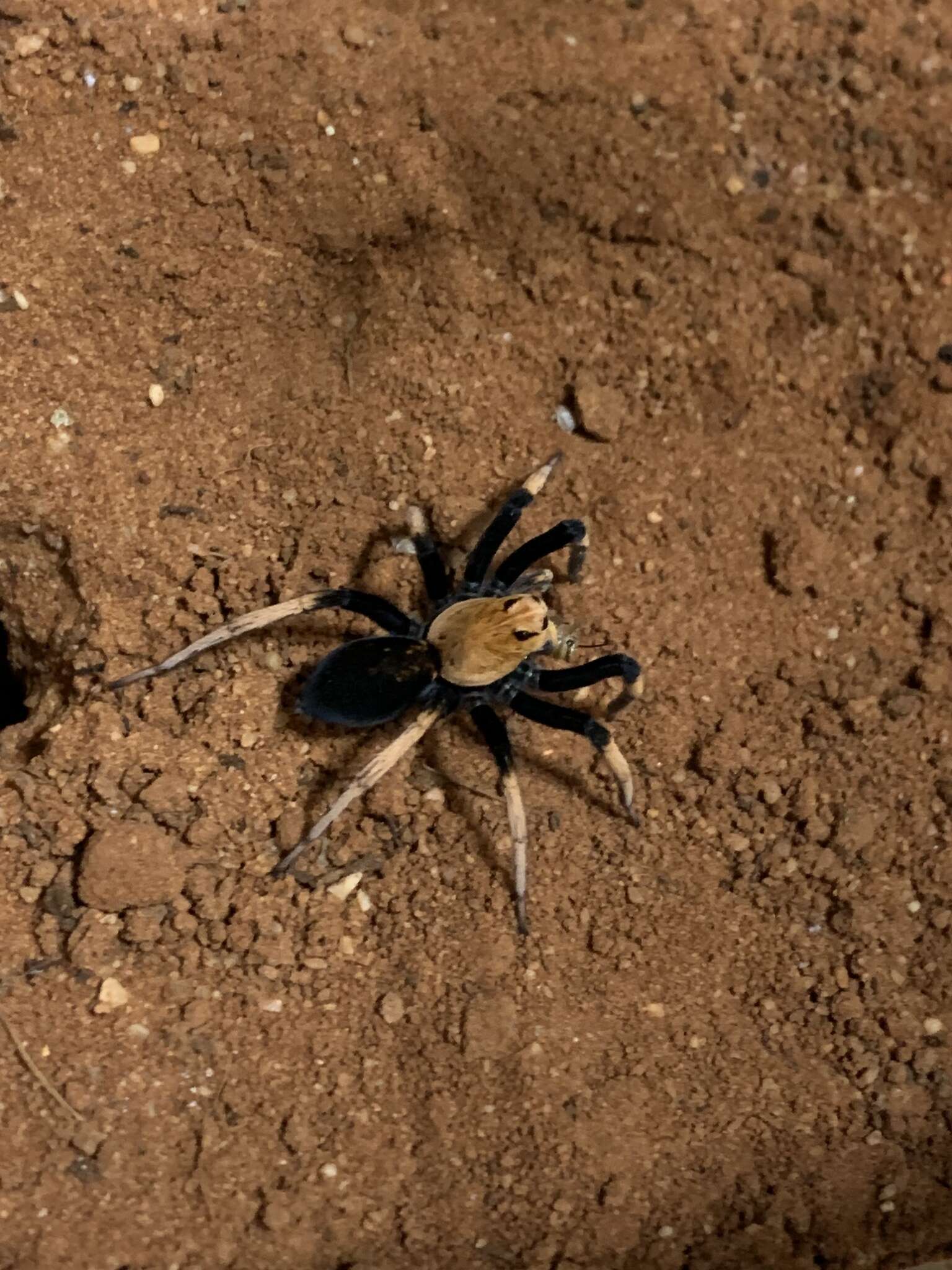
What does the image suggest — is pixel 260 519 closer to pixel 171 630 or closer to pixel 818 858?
pixel 171 630

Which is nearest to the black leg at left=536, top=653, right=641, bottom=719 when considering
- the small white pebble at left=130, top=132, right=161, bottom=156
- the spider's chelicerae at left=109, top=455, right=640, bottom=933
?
the spider's chelicerae at left=109, top=455, right=640, bottom=933

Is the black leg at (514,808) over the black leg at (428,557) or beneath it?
beneath

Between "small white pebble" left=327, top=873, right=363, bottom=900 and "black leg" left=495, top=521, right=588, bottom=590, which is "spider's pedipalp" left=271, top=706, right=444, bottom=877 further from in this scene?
"black leg" left=495, top=521, right=588, bottom=590

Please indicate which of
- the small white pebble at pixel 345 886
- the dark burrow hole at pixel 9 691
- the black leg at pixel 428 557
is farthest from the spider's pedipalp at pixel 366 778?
the dark burrow hole at pixel 9 691

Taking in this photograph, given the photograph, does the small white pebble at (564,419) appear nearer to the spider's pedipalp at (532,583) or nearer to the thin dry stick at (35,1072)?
the spider's pedipalp at (532,583)

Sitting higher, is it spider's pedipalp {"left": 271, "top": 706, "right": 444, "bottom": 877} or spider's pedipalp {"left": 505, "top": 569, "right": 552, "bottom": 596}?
spider's pedipalp {"left": 505, "top": 569, "right": 552, "bottom": 596}

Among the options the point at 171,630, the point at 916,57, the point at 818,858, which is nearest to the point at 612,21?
the point at 916,57
